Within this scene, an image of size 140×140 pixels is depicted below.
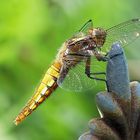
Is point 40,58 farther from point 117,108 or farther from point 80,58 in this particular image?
point 117,108

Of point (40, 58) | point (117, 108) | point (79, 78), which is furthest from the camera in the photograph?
point (40, 58)

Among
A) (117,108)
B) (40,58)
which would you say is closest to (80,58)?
(40,58)

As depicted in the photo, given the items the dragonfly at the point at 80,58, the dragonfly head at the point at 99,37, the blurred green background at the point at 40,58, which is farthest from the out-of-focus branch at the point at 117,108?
the blurred green background at the point at 40,58

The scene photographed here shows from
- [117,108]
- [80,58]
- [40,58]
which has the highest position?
[117,108]

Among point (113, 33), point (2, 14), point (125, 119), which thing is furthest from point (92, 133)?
point (2, 14)

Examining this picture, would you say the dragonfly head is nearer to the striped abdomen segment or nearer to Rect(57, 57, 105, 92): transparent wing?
Rect(57, 57, 105, 92): transparent wing

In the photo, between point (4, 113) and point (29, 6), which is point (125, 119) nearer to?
point (4, 113)
